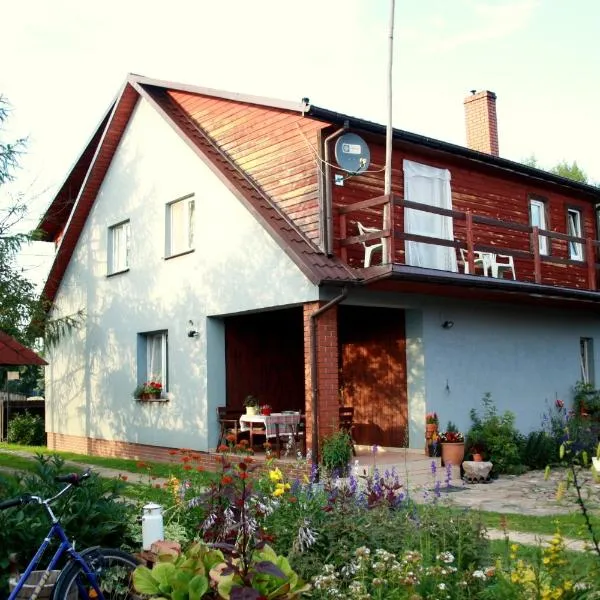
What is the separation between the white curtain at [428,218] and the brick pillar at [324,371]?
2513 millimetres

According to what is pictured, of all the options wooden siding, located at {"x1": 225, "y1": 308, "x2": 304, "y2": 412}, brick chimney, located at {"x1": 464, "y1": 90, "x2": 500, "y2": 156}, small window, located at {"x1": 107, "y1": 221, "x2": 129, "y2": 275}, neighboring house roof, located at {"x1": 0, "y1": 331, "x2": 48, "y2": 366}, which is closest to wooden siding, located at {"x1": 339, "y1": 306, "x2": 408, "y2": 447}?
wooden siding, located at {"x1": 225, "y1": 308, "x2": 304, "y2": 412}

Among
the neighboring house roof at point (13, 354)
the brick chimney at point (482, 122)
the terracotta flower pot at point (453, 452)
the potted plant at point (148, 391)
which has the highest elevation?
the brick chimney at point (482, 122)

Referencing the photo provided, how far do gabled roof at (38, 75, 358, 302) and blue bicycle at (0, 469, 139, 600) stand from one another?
673 centimetres

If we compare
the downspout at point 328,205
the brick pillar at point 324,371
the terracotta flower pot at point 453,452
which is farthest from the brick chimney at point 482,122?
the brick pillar at point 324,371

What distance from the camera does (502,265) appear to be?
14.0 meters

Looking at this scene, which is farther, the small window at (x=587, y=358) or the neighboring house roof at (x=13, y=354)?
the small window at (x=587, y=358)

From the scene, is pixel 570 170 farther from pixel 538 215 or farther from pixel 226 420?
pixel 226 420

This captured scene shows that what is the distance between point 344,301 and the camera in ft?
38.5

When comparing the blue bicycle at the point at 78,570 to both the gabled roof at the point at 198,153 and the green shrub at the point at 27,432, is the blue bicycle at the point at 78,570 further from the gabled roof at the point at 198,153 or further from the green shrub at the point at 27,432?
the green shrub at the point at 27,432

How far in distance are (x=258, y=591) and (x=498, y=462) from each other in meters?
9.40

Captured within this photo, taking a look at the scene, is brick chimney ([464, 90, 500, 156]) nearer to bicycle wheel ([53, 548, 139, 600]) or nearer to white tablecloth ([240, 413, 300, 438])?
white tablecloth ([240, 413, 300, 438])

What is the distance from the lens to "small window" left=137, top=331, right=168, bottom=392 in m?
15.4

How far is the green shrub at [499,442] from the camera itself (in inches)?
485

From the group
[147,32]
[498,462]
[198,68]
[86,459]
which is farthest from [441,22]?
[86,459]
